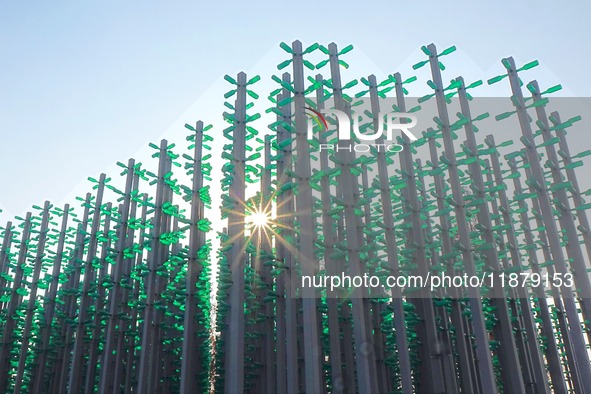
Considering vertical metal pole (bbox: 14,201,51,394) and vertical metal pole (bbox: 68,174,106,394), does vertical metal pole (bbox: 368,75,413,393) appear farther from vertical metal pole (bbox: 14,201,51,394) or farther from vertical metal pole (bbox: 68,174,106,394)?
vertical metal pole (bbox: 14,201,51,394)

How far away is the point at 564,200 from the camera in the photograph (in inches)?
517

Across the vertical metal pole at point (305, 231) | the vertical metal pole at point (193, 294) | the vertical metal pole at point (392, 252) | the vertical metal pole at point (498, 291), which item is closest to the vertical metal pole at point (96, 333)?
the vertical metal pole at point (193, 294)

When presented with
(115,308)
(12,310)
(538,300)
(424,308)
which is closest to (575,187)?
(538,300)

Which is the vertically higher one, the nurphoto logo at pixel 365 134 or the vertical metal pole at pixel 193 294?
the nurphoto logo at pixel 365 134

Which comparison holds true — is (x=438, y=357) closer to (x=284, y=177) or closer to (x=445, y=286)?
(x=445, y=286)

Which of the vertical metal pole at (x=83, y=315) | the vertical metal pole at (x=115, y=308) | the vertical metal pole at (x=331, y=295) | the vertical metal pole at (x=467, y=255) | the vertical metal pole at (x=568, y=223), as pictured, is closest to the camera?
the vertical metal pole at (x=467, y=255)

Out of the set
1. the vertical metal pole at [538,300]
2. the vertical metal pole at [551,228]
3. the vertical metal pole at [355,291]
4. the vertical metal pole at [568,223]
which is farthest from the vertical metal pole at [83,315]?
the vertical metal pole at [568,223]

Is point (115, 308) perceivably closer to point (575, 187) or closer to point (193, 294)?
point (193, 294)

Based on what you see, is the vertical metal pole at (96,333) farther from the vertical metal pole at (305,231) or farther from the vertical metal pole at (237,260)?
the vertical metal pole at (305,231)

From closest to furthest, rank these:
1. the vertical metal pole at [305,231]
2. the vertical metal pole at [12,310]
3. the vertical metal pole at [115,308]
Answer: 1. the vertical metal pole at [305,231]
2. the vertical metal pole at [115,308]
3. the vertical metal pole at [12,310]

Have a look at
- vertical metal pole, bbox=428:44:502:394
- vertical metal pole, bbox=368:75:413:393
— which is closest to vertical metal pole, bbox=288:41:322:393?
vertical metal pole, bbox=368:75:413:393

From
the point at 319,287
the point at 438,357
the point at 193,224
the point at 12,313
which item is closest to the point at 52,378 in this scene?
the point at 12,313

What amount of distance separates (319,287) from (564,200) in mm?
6822

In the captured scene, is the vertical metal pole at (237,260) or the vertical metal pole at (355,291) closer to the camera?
the vertical metal pole at (355,291)
